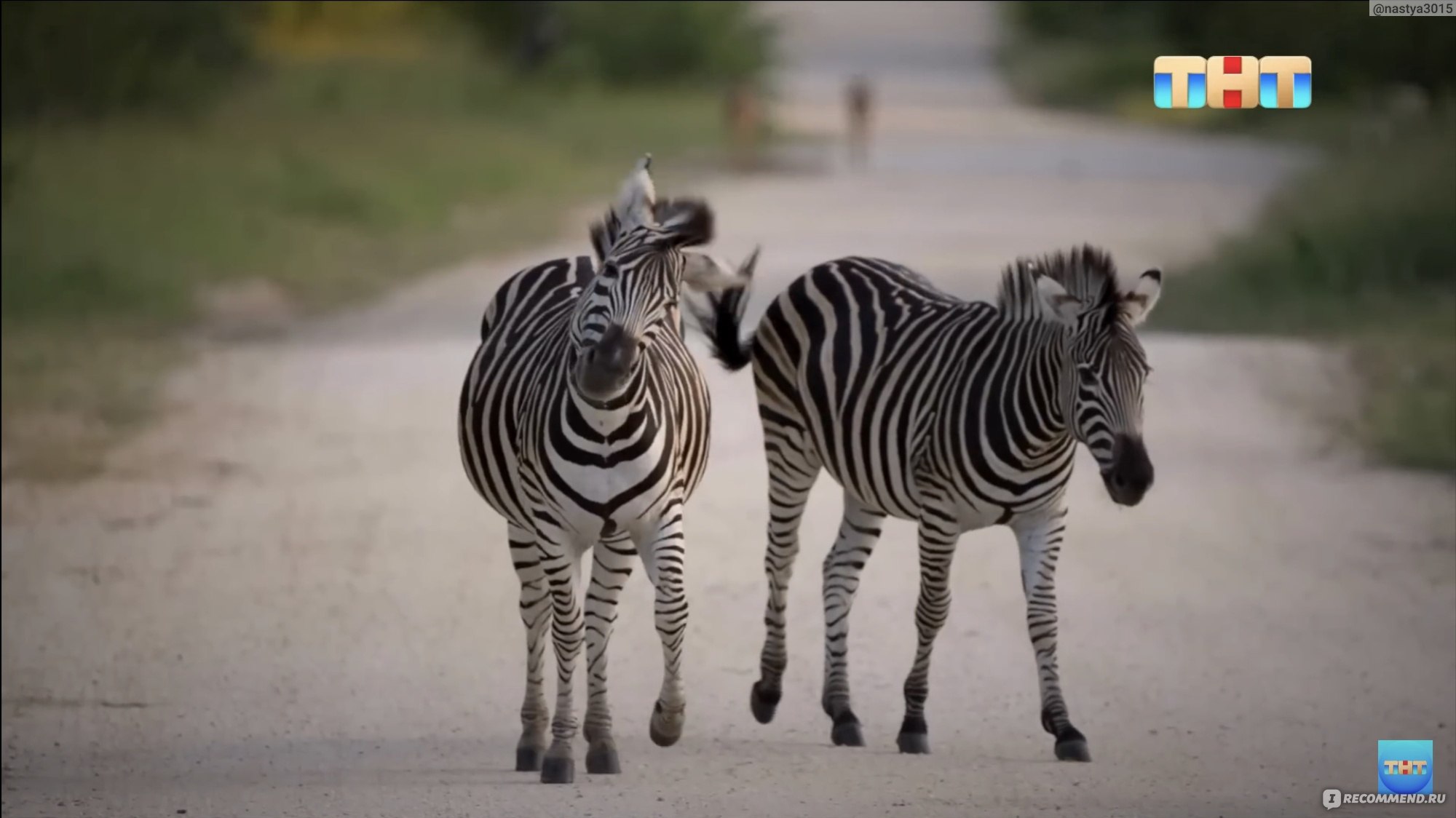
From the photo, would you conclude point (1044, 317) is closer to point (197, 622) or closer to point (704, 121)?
point (197, 622)

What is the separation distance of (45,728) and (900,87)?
124 ft

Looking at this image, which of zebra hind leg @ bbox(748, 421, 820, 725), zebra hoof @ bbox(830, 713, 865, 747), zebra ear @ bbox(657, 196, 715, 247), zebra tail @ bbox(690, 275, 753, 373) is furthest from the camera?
zebra tail @ bbox(690, 275, 753, 373)

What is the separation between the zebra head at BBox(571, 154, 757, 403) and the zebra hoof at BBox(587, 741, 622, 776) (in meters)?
1.11

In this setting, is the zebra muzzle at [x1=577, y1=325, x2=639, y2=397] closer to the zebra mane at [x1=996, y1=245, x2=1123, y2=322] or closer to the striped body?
the striped body

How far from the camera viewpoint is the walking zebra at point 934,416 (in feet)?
18.5

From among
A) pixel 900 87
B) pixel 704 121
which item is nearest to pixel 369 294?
pixel 704 121

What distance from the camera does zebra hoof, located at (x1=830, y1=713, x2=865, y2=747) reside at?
6535 mm

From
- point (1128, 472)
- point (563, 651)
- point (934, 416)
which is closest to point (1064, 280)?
point (934, 416)

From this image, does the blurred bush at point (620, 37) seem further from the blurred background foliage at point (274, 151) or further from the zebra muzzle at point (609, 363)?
the zebra muzzle at point (609, 363)

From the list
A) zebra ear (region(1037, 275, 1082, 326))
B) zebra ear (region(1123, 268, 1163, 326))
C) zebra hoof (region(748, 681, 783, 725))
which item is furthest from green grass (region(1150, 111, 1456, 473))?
zebra hoof (region(748, 681, 783, 725))

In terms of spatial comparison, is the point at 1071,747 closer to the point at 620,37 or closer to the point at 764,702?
the point at 764,702

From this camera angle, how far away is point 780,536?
270 inches

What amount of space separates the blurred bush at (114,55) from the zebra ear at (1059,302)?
9441 mm

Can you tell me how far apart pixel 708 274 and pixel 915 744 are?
1572 millimetres
